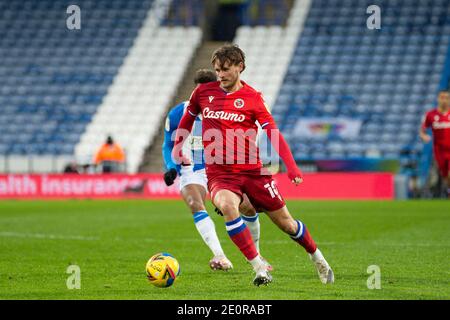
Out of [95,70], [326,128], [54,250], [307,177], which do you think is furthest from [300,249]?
[95,70]

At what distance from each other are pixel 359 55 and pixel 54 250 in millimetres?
22859

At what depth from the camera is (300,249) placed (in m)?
12.9

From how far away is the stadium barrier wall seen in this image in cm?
2677

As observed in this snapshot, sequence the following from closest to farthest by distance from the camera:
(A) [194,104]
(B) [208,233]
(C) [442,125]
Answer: (A) [194,104] → (B) [208,233] → (C) [442,125]

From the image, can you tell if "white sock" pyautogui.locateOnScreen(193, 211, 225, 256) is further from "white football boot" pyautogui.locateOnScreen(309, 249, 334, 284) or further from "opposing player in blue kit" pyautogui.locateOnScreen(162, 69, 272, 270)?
"white football boot" pyautogui.locateOnScreen(309, 249, 334, 284)

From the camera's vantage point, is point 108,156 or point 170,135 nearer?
point 170,135

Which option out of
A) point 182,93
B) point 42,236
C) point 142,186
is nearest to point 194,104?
point 42,236

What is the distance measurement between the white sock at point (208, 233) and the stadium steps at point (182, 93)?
65.1ft

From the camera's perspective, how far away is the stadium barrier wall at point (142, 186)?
2677 centimetres

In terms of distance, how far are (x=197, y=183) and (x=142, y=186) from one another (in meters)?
17.2

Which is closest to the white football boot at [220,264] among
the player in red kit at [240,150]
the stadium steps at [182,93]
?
the player in red kit at [240,150]

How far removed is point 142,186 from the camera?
28234 mm

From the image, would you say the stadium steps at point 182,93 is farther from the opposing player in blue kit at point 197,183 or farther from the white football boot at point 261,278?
the white football boot at point 261,278

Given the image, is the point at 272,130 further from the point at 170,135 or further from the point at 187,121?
the point at 170,135
